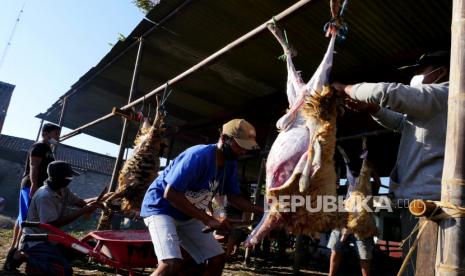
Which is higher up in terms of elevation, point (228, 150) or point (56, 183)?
point (228, 150)

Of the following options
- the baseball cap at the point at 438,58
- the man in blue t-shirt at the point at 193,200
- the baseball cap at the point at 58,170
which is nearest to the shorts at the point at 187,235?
the man in blue t-shirt at the point at 193,200

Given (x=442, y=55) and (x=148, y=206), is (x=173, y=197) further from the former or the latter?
(x=442, y=55)

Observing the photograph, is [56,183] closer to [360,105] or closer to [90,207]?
[90,207]

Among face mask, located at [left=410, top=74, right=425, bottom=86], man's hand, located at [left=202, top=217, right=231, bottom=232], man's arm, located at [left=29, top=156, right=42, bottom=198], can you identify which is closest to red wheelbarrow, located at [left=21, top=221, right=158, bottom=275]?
man's hand, located at [left=202, top=217, right=231, bottom=232]

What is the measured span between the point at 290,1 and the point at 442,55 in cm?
287

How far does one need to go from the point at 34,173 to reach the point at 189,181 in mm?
3494

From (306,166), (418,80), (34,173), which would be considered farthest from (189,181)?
(34,173)

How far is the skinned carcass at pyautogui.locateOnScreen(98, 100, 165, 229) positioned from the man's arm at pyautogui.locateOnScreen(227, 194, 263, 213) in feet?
7.04

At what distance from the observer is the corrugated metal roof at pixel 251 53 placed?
4.79 metres

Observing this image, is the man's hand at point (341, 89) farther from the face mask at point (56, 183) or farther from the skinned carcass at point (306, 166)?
the face mask at point (56, 183)

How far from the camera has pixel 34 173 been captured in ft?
18.8

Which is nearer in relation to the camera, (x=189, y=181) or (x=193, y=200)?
(x=189, y=181)

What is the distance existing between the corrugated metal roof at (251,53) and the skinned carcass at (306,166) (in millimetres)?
942

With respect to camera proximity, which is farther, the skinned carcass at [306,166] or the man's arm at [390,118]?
the man's arm at [390,118]
